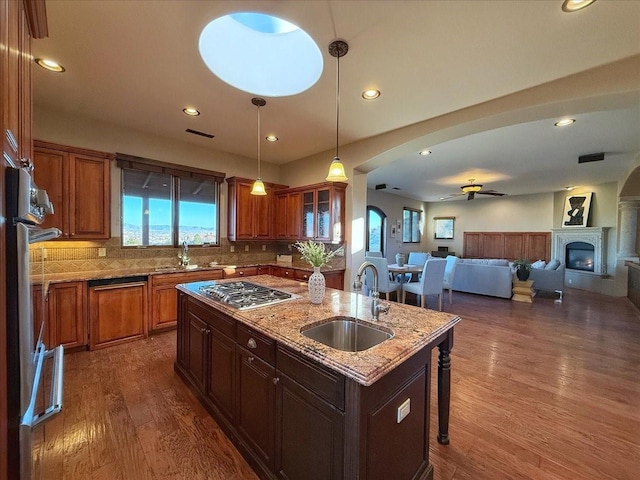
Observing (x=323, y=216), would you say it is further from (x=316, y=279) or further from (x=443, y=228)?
(x=443, y=228)

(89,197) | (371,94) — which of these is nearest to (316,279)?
(371,94)

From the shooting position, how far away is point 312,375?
3.97ft

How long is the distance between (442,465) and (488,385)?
119cm

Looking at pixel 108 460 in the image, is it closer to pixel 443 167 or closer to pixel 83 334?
pixel 83 334

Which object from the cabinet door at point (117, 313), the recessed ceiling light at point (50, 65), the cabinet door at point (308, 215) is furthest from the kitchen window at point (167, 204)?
the cabinet door at point (308, 215)

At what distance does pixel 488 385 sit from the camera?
254 cm

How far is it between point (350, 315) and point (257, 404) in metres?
0.75

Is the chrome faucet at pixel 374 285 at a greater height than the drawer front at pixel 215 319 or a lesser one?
greater

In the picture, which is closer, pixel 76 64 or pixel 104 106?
pixel 76 64

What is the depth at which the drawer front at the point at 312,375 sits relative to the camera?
1.11 metres

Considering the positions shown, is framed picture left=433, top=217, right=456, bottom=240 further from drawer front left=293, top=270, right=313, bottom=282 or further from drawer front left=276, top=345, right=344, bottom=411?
drawer front left=276, top=345, right=344, bottom=411

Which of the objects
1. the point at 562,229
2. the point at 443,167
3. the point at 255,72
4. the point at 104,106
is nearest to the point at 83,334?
the point at 104,106

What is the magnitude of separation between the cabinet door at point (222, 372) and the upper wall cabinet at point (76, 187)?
2.57 metres

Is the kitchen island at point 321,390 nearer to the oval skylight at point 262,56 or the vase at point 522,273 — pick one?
the oval skylight at point 262,56
